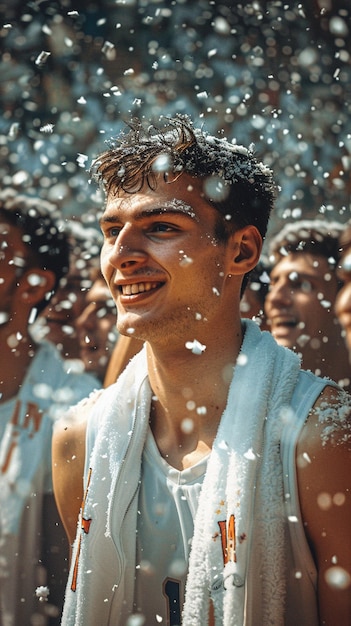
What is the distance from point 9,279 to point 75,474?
1181mm

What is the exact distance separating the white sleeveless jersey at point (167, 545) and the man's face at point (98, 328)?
1.32m

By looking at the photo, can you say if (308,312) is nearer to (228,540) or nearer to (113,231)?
(113,231)

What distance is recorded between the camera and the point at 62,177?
13.6 ft

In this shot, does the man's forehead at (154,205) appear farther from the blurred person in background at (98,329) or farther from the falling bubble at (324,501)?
the blurred person in background at (98,329)

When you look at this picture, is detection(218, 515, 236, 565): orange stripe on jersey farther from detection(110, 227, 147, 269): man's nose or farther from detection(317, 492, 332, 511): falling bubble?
detection(110, 227, 147, 269): man's nose

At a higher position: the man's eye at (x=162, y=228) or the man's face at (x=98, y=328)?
the man's face at (x=98, y=328)

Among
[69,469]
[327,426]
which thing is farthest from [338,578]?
[69,469]

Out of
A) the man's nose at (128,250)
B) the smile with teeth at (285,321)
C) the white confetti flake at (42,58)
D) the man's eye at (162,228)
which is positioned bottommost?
the man's nose at (128,250)

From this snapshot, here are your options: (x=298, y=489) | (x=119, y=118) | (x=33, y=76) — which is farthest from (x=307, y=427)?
(x=33, y=76)

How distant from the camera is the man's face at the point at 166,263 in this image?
49.8 inches

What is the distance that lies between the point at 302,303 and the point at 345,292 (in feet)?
0.56

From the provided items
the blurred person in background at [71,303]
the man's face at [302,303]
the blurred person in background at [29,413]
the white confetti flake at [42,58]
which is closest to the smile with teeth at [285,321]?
the man's face at [302,303]

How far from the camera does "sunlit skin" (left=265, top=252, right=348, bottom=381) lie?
7.13 feet

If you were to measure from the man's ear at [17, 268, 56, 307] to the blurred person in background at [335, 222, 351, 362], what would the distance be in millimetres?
1211
